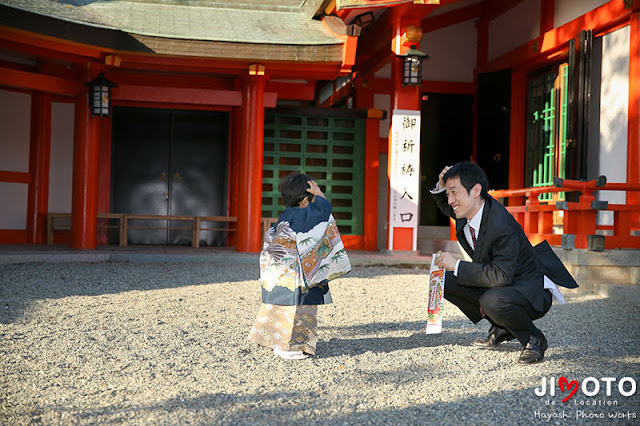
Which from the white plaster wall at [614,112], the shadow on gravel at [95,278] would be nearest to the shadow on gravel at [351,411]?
the shadow on gravel at [95,278]

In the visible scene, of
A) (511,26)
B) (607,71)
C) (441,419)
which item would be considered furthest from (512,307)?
(511,26)

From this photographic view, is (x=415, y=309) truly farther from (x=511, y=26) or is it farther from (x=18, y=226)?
(x=18, y=226)

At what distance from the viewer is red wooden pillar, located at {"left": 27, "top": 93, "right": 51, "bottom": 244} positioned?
10.2 meters

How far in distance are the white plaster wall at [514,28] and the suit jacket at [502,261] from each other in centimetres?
665

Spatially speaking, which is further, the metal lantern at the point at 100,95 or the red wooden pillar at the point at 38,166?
the red wooden pillar at the point at 38,166

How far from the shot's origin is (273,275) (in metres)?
3.86

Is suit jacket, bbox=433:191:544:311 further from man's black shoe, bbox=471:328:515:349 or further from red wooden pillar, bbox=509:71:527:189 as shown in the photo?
red wooden pillar, bbox=509:71:527:189

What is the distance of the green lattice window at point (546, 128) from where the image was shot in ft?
29.3

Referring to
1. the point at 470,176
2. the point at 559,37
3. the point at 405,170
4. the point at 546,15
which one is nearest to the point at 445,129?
the point at 405,170

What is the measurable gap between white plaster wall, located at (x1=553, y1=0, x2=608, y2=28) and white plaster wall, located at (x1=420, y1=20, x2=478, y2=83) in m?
2.22

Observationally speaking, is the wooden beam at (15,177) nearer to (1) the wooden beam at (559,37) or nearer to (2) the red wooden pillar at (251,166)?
(2) the red wooden pillar at (251,166)

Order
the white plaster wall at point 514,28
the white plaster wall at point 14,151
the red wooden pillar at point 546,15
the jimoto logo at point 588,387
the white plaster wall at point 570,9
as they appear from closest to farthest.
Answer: the jimoto logo at point 588,387, the white plaster wall at point 570,9, the red wooden pillar at point 546,15, the white plaster wall at point 514,28, the white plaster wall at point 14,151

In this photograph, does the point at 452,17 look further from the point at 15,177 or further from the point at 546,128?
the point at 15,177

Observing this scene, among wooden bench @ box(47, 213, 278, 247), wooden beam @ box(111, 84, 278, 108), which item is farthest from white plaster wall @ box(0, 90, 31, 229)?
wooden beam @ box(111, 84, 278, 108)
